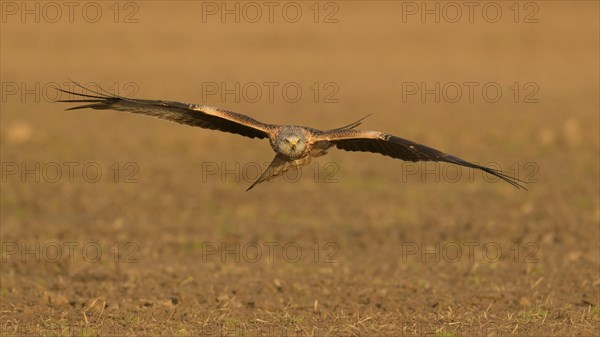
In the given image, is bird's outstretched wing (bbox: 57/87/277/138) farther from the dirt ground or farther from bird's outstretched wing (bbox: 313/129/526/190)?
the dirt ground

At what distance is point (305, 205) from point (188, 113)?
6.53 metres

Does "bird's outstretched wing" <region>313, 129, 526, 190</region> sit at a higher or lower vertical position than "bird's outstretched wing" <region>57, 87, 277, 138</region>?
lower

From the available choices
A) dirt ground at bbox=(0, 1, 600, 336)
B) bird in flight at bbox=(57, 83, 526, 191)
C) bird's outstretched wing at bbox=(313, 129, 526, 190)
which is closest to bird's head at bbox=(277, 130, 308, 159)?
bird in flight at bbox=(57, 83, 526, 191)

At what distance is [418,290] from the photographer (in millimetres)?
10438

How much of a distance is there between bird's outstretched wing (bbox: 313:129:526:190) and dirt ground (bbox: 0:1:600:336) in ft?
4.12

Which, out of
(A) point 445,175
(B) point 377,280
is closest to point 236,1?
(A) point 445,175

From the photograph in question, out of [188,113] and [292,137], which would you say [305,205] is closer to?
[188,113]

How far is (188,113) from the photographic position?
9352 millimetres

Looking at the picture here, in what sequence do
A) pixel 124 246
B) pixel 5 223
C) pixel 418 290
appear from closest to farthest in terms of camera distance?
pixel 418 290 < pixel 124 246 < pixel 5 223

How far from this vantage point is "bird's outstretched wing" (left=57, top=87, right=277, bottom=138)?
28.6 ft

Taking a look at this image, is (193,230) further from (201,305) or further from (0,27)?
(0,27)

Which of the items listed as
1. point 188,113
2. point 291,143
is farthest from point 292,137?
→ point 188,113

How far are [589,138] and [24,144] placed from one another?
10532 mm

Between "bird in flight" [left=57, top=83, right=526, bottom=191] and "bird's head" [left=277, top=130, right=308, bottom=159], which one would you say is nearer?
"bird in flight" [left=57, top=83, right=526, bottom=191]
